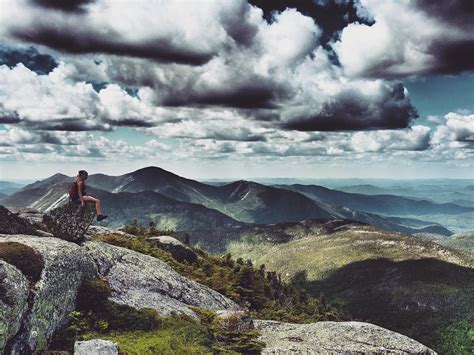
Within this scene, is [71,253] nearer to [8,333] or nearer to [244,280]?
[8,333]

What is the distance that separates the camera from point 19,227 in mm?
26016

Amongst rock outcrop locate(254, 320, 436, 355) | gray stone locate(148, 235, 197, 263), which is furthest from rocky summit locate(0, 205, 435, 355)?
gray stone locate(148, 235, 197, 263)

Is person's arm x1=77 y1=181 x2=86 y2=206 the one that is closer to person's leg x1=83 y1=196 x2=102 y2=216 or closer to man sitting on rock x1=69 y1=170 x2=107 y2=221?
man sitting on rock x1=69 y1=170 x2=107 y2=221

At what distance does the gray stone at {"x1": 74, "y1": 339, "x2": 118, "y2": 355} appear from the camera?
1616cm

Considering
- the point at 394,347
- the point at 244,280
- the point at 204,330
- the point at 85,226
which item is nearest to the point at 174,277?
the point at 85,226

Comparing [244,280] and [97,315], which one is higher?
[97,315]

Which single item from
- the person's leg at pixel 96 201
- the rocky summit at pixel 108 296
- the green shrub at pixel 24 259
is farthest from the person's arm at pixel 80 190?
the green shrub at pixel 24 259

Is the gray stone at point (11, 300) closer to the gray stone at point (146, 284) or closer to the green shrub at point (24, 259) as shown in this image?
the green shrub at point (24, 259)

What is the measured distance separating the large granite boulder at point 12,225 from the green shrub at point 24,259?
570 centimetres

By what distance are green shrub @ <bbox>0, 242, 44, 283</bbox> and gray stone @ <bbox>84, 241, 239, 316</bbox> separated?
593cm

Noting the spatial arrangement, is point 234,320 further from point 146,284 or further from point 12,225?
point 12,225

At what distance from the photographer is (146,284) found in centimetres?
2961

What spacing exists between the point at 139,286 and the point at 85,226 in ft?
19.8

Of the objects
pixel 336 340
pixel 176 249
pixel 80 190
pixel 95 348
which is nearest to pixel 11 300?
pixel 95 348
